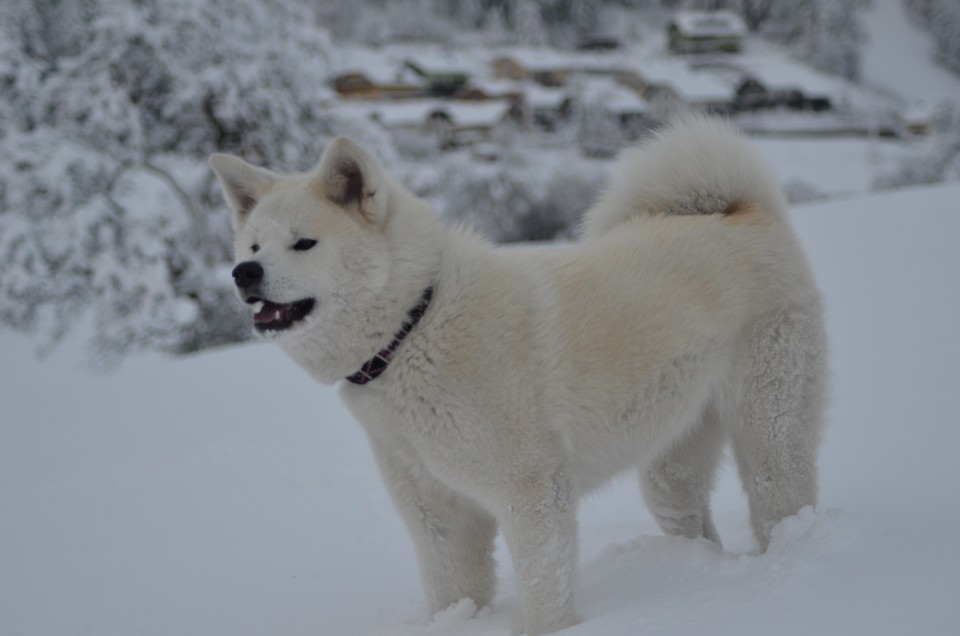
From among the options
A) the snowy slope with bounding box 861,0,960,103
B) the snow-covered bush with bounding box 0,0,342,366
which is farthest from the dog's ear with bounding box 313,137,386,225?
the snowy slope with bounding box 861,0,960,103

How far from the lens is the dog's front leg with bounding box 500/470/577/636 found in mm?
2320

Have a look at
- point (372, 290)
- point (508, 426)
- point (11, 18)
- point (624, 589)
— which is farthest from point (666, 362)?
point (11, 18)

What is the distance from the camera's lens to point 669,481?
312 centimetres

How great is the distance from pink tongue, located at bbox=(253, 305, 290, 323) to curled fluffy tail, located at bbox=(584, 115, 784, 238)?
5.05 ft

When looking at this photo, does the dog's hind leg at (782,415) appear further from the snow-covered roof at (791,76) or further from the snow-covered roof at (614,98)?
the snow-covered roof at (791,76)

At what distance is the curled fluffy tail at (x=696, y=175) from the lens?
3.01 m

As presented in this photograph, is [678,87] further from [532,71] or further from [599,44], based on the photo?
[599,44]

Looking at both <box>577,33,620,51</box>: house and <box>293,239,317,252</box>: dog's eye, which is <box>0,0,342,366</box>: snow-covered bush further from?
<box>577,33,620,51</box>: house

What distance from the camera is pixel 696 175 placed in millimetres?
3035

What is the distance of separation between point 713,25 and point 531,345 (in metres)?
44.9

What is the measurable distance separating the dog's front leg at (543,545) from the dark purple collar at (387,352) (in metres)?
0.56

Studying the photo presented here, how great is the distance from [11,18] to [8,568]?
455 inches

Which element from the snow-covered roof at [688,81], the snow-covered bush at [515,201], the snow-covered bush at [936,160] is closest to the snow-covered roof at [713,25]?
the snow-covered roof at [688,81]

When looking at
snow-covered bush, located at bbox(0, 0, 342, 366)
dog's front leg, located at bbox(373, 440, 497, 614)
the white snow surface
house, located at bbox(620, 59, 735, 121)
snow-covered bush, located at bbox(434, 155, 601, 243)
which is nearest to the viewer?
the white snow surface
